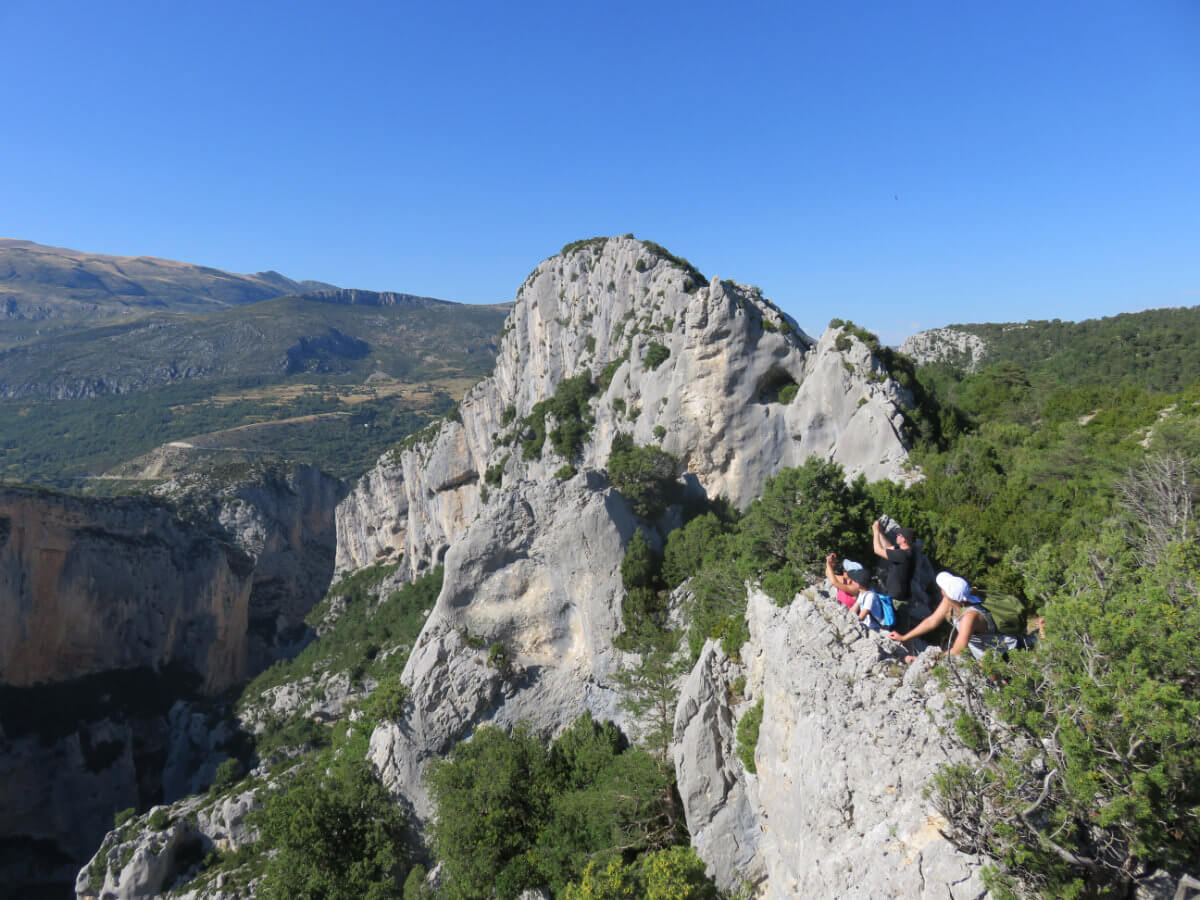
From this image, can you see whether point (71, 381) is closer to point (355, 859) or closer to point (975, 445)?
point (355, 859)

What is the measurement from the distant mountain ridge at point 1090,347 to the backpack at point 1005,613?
47.1 meters

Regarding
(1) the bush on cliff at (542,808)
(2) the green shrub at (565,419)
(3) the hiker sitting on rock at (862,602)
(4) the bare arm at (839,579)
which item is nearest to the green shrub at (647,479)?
(1) the bush on cliff at (542,808)

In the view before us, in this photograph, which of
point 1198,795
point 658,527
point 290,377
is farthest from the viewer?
point 290,377

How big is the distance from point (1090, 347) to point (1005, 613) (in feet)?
243

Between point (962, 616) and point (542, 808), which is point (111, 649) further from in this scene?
point (962, 616)

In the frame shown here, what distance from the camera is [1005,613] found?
531 inches

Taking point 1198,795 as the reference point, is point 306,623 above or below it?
below

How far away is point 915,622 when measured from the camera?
14258mm

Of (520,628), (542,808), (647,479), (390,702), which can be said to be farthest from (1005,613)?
(390,702)

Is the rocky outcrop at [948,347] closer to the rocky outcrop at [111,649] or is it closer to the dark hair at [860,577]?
the dark hair at [860,577]

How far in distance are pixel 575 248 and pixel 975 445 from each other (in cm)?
5015

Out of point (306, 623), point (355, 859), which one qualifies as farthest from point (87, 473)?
point (355, 859)

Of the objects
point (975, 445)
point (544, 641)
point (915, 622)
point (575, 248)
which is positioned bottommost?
point (544, 641)

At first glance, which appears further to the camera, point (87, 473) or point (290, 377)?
point (290, 377)
